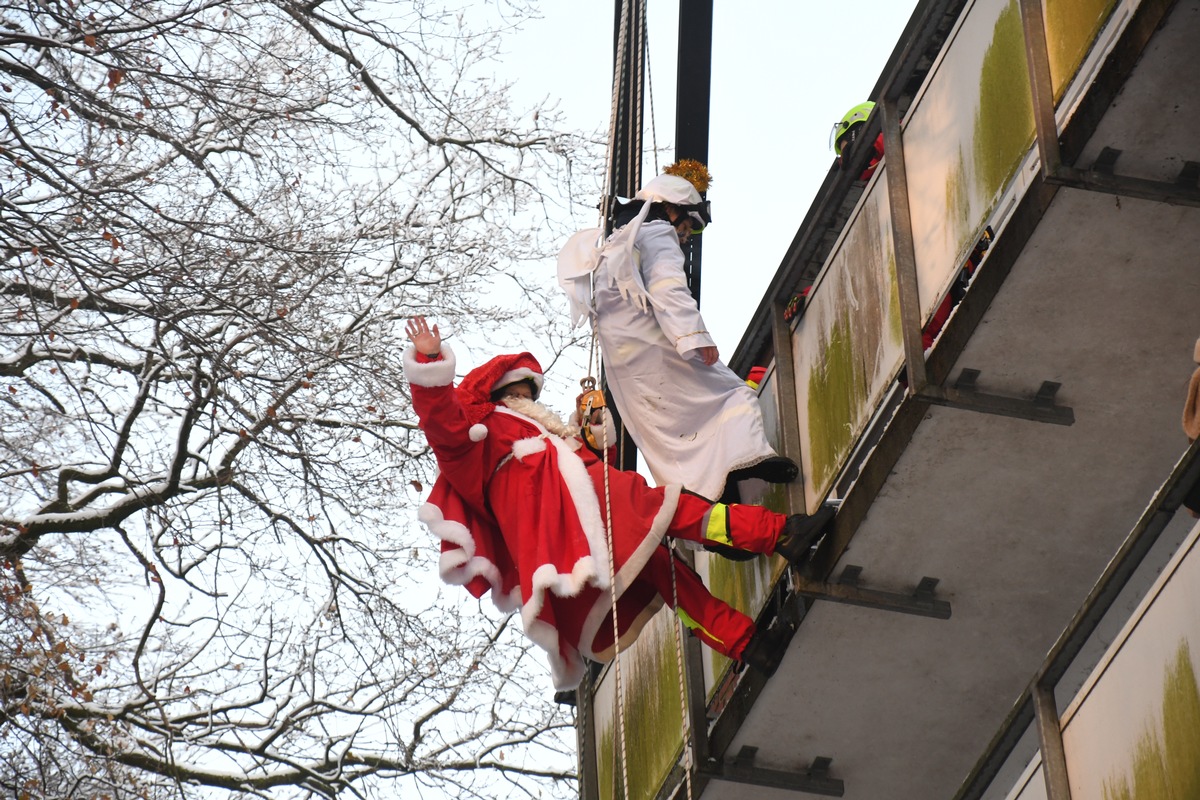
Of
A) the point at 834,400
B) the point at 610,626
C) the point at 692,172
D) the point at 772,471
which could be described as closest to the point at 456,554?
the point at 610,626

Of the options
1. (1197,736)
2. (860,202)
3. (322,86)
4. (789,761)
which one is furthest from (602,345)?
(322,86)

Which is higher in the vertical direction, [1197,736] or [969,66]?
[969,66]

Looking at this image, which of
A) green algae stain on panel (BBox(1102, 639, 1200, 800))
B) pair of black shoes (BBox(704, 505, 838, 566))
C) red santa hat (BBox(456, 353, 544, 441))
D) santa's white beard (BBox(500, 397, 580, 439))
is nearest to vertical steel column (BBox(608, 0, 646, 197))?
red santa hat (BBox(456, 353, 544, 441))

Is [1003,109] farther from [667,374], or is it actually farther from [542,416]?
[542,416]

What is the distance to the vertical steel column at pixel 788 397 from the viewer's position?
26.2 ft

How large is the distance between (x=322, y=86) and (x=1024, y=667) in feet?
24.3

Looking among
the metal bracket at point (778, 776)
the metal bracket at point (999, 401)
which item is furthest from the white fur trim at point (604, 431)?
the metal bracket at point (999, 401)

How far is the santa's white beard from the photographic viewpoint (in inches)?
328

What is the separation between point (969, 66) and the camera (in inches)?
263

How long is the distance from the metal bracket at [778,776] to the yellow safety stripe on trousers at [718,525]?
5.23 ft

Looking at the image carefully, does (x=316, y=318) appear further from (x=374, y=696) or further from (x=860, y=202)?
(x=860, y=202)

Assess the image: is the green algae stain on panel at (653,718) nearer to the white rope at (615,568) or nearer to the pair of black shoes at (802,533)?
the white rope at (615,568)

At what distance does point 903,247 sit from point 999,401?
740mm

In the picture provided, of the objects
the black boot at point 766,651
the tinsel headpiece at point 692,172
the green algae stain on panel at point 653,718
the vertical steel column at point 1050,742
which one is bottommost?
the vertical steel column at point 1050,742
